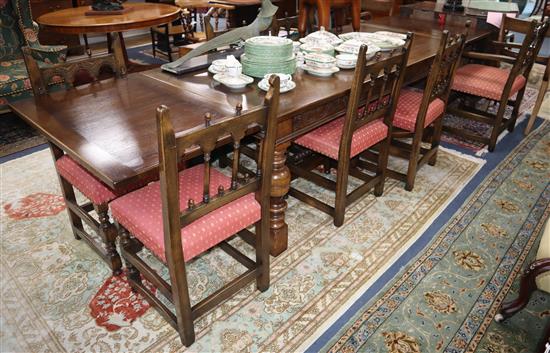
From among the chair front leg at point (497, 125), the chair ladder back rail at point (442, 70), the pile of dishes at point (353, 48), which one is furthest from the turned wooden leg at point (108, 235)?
the chair front leg at point (497, 125)

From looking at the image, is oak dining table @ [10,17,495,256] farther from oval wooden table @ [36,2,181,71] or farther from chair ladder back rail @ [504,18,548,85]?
oval wooden table @ [36,2,181,71]

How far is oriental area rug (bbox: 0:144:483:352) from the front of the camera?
176cm

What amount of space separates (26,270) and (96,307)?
0.51 m

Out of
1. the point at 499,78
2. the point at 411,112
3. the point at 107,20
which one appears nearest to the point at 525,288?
the point at 411,112

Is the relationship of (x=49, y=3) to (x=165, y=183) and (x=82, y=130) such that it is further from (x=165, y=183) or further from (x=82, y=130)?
(x=165, y=183)

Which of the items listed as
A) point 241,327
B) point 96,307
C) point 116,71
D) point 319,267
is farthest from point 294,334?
point 116,71

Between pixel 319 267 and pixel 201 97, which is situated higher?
pixel 201 97

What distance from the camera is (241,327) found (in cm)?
181

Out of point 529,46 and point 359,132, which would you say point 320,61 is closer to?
point 359,132

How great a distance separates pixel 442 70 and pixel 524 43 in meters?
0.90

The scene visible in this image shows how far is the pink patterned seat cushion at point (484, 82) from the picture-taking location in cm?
314

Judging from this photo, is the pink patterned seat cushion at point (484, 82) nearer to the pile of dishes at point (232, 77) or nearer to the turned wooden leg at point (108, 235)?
the pile of dishes at point (232, 77)

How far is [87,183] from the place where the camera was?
1889 mm

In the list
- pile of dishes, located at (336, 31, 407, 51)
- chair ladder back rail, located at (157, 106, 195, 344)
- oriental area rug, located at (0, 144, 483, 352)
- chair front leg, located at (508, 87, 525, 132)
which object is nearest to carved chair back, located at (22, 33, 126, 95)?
oriental area rug, located at (0, 144, 483, 352)
